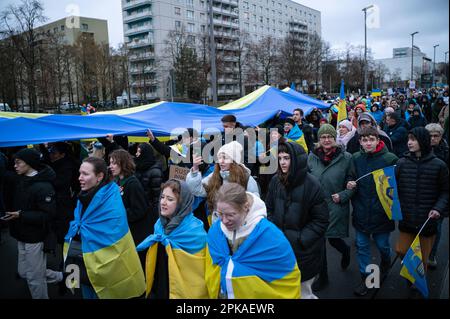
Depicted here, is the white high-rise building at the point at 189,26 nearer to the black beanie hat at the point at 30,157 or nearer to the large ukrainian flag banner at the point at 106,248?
the black beanie hat at the point at 30,157

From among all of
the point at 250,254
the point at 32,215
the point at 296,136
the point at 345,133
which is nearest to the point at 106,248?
the point at 32,215

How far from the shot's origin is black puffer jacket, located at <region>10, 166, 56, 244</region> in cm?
376

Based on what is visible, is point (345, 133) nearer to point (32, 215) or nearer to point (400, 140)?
point (400, 140)

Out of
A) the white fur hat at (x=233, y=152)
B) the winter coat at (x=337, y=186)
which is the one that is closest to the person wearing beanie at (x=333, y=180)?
the winter coat at (x=337, y=186)

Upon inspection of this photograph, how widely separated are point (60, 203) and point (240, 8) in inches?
3116

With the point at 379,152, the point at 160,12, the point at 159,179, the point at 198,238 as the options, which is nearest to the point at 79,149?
the point at 159,179

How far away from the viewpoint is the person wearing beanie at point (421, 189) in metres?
3.62

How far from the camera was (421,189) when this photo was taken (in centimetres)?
371

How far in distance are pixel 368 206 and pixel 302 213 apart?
1.40 meters

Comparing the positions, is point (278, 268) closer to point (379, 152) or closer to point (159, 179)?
point (379, 152)

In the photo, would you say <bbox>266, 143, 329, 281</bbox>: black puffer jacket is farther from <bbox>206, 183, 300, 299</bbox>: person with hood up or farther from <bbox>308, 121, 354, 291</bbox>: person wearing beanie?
<bbox>308, 121, 354, 291</bbox>: person wearing beanie

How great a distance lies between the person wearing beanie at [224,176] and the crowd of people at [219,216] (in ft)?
0.04

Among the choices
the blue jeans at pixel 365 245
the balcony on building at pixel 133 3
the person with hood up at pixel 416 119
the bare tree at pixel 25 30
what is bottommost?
the blue jeans at pixel 365 245

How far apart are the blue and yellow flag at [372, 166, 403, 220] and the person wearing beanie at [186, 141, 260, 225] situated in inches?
52.3
